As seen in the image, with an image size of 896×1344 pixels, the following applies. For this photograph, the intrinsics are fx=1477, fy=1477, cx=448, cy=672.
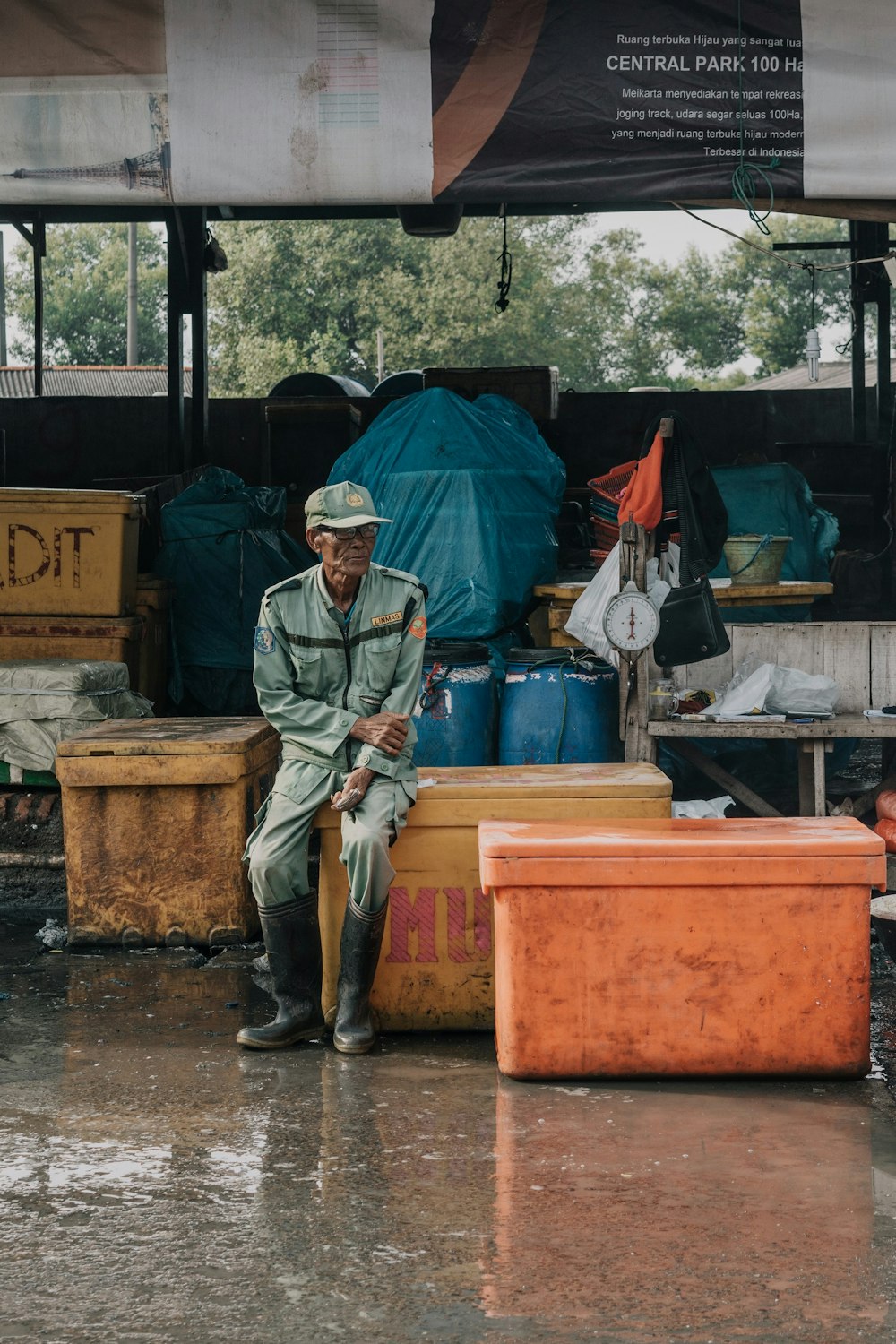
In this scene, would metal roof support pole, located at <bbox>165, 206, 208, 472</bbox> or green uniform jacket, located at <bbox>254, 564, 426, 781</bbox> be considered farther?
metal roof support pole, located at <bbox>165, 206, 208, 472</bbox>

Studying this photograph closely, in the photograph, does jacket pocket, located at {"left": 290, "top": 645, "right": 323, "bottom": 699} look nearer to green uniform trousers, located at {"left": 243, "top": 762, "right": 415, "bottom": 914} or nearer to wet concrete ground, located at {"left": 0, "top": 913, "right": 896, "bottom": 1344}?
green uniform trousers, located at {"left": 243, "top": 762, "right": 415, "bottom": 914}

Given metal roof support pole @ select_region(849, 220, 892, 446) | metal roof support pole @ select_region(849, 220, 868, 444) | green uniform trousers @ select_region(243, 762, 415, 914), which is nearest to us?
green uniform trousers @ select_region(243, 762, 415, 914)

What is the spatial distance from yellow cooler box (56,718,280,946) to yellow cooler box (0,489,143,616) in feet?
7.93

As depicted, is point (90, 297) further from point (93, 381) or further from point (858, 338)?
point (858, 338)

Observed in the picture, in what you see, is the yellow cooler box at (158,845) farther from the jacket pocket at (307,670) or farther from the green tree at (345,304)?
the green tree at (345,304)

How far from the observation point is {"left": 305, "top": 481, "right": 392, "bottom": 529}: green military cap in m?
4.97

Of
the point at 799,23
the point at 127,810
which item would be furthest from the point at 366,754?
the point at 799,23

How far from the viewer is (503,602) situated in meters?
7.88

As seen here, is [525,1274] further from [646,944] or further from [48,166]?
[48,166]

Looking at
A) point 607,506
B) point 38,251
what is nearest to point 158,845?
point 607,506

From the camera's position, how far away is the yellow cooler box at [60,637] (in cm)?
842

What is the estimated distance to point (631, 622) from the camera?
20.3 ft

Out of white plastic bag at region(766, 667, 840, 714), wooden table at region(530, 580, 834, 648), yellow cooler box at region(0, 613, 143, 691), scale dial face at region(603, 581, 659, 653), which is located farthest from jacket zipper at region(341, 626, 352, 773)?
yellow cooler box at region(0, 613, 143, 691)

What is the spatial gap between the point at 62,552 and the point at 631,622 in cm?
376
